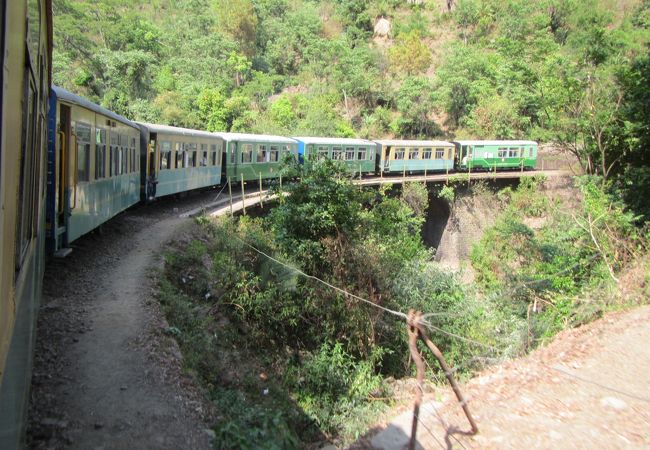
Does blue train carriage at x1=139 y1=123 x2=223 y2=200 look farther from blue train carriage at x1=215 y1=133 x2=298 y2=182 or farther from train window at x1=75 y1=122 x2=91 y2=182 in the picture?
train window at x1=75 y1=122 x2=91 y2=182

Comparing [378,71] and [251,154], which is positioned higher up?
[378,71]

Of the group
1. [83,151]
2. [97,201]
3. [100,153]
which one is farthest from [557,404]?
[100,153]

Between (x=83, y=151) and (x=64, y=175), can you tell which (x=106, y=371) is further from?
(x=83, y=151)

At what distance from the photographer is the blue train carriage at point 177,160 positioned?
50.2ft

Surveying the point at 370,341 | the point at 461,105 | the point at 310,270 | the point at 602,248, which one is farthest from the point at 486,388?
the point at 461,105

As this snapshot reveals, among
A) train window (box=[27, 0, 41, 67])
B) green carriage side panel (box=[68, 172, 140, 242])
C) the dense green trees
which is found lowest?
green carriage side panel (box=[68, 172, 140, 242])

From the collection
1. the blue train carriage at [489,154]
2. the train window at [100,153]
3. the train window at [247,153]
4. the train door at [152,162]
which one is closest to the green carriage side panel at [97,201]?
the train window at [100,153]

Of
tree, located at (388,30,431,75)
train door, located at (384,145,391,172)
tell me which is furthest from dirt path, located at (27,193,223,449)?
tree, located at (388,30,431,75)

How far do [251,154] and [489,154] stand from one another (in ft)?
55.1

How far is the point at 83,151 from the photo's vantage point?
8.51m

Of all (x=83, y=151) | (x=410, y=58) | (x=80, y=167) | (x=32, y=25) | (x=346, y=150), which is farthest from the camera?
(x=410, y=58)

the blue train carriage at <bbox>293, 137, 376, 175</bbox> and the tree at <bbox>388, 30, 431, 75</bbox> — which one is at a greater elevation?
the tree at <bbox>388, 30, 431, 75</bbox>

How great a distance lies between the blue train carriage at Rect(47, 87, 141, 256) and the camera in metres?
7.20

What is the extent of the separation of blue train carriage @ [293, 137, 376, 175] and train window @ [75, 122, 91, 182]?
17737 millimetres
